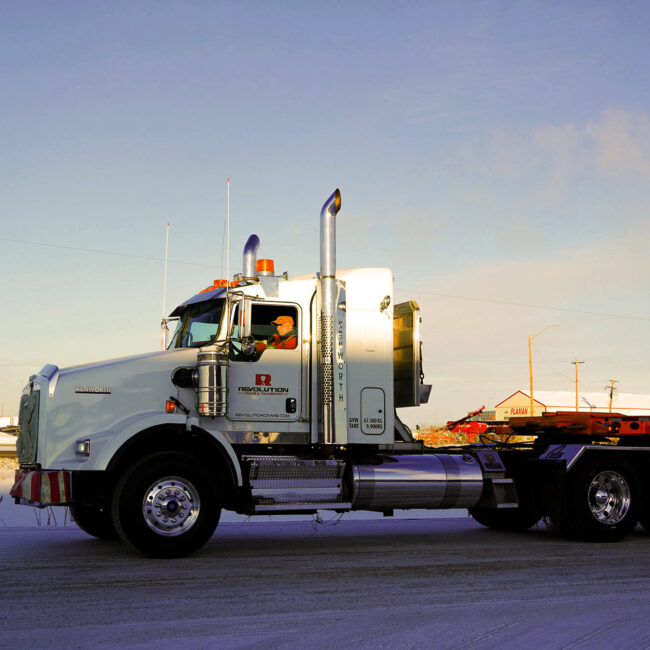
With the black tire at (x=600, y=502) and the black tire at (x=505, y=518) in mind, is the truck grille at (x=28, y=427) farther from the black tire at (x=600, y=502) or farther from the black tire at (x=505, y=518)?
the black tire at (x=600, y=502)

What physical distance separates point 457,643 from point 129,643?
7.26 feet

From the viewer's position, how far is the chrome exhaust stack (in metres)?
10.1

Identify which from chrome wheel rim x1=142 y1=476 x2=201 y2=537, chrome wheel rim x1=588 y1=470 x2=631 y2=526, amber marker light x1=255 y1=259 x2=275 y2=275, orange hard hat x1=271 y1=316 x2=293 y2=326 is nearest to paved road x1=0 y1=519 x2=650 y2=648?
chrome wheel rim x1=142 y1=476 x2=201 y2=537

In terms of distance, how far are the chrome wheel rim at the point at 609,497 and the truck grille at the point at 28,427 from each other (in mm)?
7533

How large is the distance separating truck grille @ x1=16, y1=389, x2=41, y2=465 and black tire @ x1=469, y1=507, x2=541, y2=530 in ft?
21.7

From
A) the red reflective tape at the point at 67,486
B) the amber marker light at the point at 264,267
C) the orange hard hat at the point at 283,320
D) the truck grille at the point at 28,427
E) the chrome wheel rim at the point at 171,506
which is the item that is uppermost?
the amber marker light at the point at 264,267

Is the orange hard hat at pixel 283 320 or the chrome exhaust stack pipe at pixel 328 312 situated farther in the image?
the orange hard hat at pixel 283 320

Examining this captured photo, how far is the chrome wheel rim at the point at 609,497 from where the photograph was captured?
11633 mm

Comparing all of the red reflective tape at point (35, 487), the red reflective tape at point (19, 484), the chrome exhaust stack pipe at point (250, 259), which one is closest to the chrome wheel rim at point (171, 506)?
the red reflective tape at point (35, 487)

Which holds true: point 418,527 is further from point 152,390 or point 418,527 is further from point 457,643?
point 457,643

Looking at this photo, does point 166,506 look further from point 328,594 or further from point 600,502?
point 600,502

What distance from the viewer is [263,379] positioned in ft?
33.2

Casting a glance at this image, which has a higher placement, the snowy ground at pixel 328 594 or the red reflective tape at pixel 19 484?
the red reflective tape at pixel 19 484

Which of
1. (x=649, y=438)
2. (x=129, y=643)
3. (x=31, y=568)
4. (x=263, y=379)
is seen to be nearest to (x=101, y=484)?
(x=31, y=568)
